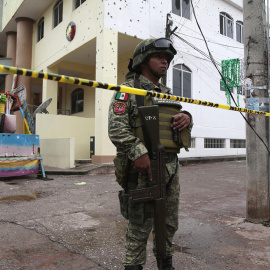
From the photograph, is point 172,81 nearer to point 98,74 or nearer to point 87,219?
point 98,74

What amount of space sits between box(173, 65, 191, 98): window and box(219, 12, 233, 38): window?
3.87 metres

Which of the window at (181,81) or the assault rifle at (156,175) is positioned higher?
the window at (181,81)

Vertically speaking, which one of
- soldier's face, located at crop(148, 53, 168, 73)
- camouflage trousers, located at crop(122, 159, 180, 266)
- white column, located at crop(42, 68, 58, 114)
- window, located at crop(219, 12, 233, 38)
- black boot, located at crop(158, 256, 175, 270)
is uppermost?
window, located at crop(219, 12, 233, 38)

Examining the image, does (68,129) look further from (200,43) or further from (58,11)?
(200,43)

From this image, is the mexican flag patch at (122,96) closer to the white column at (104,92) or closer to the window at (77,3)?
the white column at (104,92)

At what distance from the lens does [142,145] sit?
6.06 ft

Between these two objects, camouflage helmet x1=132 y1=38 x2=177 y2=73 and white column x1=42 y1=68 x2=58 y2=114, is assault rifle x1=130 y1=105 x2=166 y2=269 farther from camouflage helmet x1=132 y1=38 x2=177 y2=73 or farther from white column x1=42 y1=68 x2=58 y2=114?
white column x1=42 y1=68 x2=58 y2=114

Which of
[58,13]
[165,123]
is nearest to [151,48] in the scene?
[165,123]

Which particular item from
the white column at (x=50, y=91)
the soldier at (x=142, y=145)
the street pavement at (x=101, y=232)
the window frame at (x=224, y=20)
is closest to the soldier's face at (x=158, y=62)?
the soldier at (x=142, y=145)

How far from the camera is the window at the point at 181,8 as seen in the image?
1239 cm

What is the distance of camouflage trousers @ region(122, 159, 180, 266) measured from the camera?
1.89 m

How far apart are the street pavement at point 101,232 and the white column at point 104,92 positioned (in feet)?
12.8

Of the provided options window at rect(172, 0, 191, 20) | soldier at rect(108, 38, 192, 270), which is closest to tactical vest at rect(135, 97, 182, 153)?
soldier at rect(108, 38, 192, 270)

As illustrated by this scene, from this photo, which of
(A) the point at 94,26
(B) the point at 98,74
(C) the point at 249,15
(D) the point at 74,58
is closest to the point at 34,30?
(D) the point at 74,58
